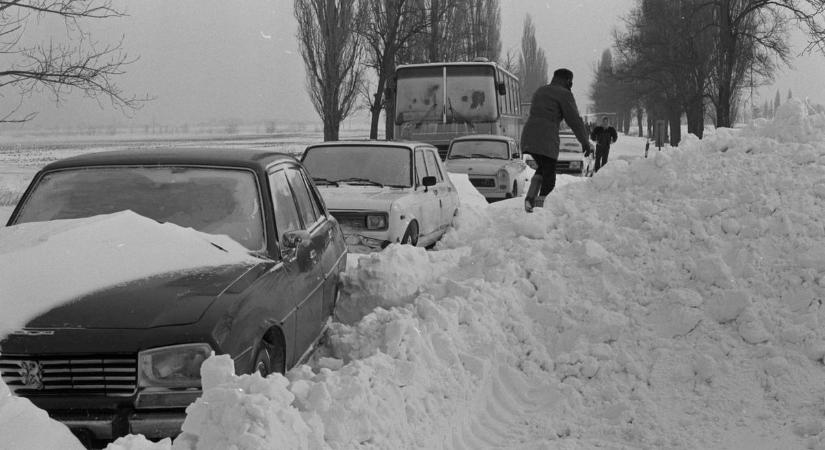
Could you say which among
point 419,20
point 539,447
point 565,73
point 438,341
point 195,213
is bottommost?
point 539,447

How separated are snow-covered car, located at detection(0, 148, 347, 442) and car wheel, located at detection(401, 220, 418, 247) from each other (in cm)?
307

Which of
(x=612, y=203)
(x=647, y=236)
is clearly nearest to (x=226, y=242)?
(x=647, y=236)

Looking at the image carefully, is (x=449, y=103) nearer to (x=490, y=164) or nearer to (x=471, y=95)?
(x=471, y=95)

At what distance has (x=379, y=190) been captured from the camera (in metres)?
8.28

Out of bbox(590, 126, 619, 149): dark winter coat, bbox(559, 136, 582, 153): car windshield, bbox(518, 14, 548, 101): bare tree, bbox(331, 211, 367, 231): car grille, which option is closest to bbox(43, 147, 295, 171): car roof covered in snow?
bbox(331, 211, 367, 231): car grille

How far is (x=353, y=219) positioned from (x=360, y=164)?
1.14 metres

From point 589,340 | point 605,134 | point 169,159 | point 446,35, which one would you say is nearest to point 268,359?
point 169,159

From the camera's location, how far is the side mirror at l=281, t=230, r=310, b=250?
13.6ft

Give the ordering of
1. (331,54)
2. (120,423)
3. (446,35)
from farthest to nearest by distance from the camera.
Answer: (446,35)
(331,54)
(120,423)

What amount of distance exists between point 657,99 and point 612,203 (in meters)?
37.6

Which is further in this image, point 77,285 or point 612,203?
point 612,203

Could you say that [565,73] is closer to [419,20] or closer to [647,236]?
[647,236]

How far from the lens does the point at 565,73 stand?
9055mm

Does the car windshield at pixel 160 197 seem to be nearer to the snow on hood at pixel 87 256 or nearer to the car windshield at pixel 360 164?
the snow on hood at pixel 87 256
